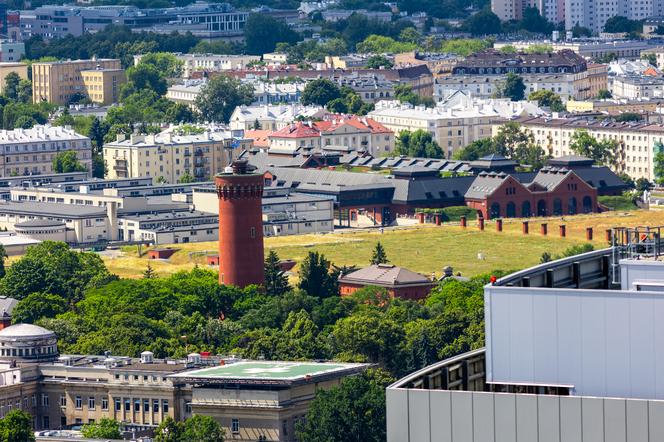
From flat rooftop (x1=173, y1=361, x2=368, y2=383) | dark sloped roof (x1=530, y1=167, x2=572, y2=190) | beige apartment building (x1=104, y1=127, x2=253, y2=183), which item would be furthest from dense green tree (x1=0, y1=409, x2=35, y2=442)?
beige apartment building (x1=104, y1=127, x2=253, y2=183)

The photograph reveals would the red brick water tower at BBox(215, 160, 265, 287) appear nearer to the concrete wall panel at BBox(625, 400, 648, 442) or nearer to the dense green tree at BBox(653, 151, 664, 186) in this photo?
the dense green tree at BBox(653, 151, 664, 186)

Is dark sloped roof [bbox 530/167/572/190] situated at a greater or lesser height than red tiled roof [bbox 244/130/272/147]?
lesser

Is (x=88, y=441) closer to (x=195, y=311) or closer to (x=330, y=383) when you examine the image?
(x=330, y=383)

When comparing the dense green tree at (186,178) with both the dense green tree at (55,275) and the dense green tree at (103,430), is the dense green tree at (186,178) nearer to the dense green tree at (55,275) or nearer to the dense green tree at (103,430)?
the dense green tree at (55,275)

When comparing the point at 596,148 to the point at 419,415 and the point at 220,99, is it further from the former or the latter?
the point at 419,415

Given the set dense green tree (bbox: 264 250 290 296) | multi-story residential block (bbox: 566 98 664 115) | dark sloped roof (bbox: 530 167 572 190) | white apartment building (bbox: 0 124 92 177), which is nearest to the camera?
dense green tree (bbox: 264 250 290 296)

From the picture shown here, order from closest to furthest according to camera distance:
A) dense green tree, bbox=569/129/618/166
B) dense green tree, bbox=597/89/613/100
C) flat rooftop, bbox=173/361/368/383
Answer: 1. flat rooftop, bbox=173/361/368/383
2. dense green tree, bbox=569/129/618/166
3. dense green tree, bbox=597/89/613/100

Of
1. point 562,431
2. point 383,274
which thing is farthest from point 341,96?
point 562,431

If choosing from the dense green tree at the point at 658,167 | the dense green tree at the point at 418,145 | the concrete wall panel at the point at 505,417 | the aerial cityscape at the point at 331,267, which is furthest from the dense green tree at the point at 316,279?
the concrete wall panel at the point at 505,417
